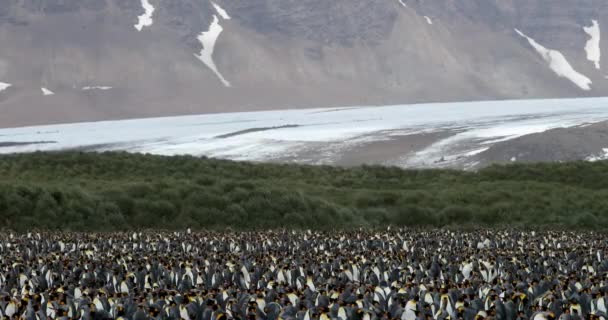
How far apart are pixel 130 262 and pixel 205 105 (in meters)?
137

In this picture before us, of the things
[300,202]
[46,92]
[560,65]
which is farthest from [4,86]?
[300,202]

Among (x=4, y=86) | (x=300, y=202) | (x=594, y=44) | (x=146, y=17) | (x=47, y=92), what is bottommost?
(x=300, y=202)

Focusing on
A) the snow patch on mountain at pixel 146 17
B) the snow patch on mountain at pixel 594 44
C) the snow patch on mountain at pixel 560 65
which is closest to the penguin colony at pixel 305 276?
the snow patch on mountain at pixel 146 17

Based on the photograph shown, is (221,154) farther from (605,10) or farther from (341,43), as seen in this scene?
(605,10)

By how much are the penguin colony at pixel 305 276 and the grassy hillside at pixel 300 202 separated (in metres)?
3.80

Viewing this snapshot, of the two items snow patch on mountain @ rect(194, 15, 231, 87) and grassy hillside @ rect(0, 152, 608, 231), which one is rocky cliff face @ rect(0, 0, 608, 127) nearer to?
snow patch on mountain @ rect(194, 15, 231, 87)

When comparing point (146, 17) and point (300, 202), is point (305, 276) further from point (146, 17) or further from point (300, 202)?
point (146, 17)

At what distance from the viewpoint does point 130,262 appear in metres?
16.1

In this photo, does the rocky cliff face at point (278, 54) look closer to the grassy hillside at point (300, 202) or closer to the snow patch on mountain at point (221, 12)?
the snow patch on mountain at point (221, 12)

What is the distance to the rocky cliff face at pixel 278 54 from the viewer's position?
15275 centimetres

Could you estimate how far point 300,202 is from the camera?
26.3m

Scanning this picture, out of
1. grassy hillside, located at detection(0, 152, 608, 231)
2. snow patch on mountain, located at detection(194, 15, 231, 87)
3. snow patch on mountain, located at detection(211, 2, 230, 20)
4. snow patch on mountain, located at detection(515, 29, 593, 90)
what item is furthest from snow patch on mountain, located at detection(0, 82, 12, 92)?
grassy hillside, located at detection(0, 152, 608, 231)

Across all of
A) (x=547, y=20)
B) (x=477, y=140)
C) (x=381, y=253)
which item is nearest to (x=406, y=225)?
(x=381, y=253)

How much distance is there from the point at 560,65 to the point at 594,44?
13.0 metres
